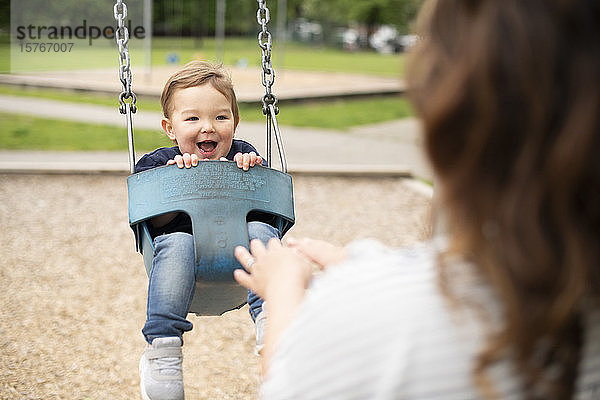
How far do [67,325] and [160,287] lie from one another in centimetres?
159

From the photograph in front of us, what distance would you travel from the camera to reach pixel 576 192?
824 millimetres

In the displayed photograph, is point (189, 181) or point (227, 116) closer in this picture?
point (189, 181)

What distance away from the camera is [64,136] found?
8.18 metres

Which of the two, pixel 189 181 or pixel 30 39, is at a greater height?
pixel 189 181

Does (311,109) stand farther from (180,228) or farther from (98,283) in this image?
(180,228)

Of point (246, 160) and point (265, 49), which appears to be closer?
point (246, 160)

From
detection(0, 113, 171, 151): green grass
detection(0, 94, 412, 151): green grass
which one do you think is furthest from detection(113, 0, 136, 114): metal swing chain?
detection(0, 113, 171, 151): green grass

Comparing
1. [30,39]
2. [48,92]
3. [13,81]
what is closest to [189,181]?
[48,92]

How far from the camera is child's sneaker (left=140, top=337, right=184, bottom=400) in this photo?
191 cm

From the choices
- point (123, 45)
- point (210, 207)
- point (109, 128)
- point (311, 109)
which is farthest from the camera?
point (311, 109)

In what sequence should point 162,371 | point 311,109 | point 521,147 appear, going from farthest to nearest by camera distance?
point 311,109
point 162,371
point 521,147

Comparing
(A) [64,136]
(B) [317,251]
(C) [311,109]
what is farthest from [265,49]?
(C) [311,109]

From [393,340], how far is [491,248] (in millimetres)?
157

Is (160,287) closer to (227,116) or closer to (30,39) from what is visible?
(227,116)
